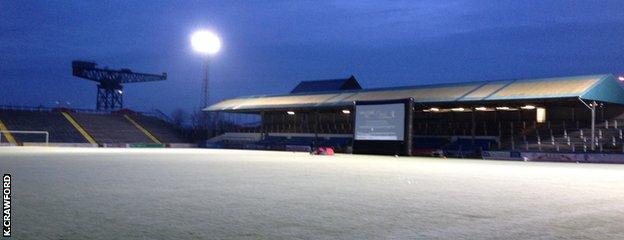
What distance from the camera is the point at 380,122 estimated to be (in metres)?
45.8

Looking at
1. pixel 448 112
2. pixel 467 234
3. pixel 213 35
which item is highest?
pixel 213 35

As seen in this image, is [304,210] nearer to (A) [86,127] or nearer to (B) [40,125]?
(B) [40,125]

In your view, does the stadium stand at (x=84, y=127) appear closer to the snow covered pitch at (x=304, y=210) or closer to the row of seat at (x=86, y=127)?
the row of seat at (x=86, y=127)

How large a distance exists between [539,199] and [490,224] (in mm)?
4557

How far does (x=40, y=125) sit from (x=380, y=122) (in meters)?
41.9

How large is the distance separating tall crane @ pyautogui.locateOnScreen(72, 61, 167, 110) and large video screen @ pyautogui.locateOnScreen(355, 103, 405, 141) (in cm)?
5867

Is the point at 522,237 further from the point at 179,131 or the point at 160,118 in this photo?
the point at 160,118

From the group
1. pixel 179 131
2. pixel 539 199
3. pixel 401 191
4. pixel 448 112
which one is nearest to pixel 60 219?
pixel 401 191

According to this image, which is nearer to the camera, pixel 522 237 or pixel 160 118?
pixel 522 237

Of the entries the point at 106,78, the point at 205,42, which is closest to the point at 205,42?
the point at 205,42

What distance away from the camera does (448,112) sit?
5469cm

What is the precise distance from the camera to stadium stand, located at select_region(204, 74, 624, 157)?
131ft

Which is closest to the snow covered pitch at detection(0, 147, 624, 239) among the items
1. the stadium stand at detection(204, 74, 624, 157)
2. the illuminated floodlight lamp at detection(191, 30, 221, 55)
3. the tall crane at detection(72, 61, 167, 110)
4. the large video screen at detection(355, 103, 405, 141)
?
the stadium stand at detection(204, 74, 624, 157)

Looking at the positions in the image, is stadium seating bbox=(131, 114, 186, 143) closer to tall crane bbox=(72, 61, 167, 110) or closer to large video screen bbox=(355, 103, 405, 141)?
tall crane bbox=(72, 61, 167, 110)
